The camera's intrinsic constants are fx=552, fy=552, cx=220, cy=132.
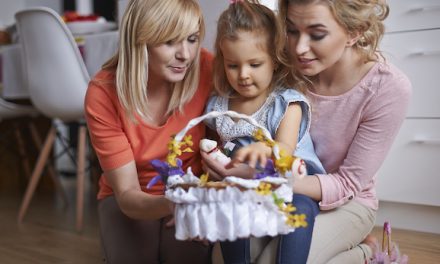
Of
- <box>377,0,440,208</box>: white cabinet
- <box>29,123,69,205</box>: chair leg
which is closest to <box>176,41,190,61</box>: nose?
<box>377,0,440,208</box>: white cabinet

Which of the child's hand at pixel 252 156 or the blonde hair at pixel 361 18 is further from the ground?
the blonde hair at pixel 361 18

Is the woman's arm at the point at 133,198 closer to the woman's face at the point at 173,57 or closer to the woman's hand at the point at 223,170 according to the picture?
the woman's hand at the point at 223,170

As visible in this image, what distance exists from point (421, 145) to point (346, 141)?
2.70 feet

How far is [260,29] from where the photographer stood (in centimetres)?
117

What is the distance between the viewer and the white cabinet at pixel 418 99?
192 cm

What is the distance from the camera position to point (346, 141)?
1259mm

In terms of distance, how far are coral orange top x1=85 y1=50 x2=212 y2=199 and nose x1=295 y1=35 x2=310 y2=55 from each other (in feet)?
0.97

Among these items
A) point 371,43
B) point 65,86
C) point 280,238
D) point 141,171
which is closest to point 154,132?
point 141,171

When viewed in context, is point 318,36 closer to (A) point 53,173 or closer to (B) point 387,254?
(B) point 387,254

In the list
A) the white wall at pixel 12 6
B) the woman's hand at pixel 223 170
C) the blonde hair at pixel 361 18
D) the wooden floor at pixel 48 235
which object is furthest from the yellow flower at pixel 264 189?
the white wall at pixel 12 6

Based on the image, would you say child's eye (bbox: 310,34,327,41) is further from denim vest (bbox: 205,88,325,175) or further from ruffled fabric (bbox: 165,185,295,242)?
ruffled fabric (bbox: 165,185,295,242)

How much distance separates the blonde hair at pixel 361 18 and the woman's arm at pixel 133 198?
463mm

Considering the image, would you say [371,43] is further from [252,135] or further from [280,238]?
[280,238]

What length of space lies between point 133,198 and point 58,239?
3.36 ft
